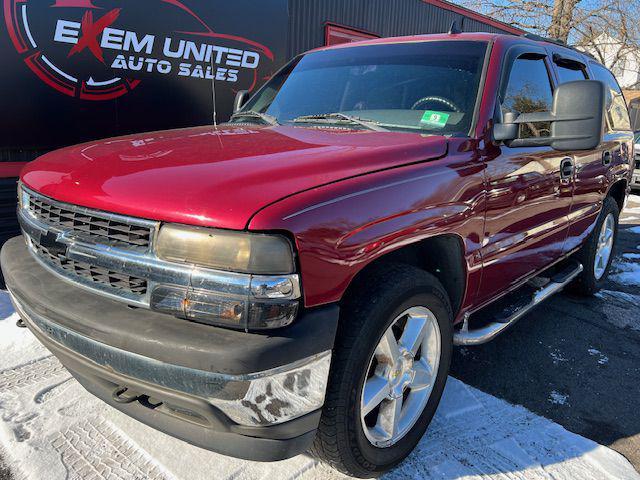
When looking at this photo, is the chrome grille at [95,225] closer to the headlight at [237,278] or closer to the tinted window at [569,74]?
the headlight at [237,278]

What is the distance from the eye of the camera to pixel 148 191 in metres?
1.71

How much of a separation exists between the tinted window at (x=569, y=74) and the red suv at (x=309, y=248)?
1.76 feet

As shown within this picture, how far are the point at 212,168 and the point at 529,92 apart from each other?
6.91ft

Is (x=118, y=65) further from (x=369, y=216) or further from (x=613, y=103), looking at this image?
(x=613, y=103)

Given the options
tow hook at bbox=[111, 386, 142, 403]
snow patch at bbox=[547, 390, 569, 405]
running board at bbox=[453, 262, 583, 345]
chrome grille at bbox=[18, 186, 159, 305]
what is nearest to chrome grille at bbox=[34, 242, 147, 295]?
chrome grille at bbox=[18, 186, 159, 305]

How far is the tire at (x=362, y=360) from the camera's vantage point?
1790 mm

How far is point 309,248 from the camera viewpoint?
164cm

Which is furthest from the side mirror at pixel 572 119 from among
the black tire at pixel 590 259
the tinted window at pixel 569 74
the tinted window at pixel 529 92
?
the black tire at pixel 590 259

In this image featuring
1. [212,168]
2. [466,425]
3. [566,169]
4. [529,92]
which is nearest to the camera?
[212,168]

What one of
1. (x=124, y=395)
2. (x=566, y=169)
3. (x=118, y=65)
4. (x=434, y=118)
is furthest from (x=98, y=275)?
(x=118, y=65)

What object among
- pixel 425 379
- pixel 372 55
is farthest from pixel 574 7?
pixel 425 379

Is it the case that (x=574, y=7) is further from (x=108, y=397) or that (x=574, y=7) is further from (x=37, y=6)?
(x=108, y=397)

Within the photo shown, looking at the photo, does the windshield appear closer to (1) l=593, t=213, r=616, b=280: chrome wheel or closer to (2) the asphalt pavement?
(2) the asphalt pavement

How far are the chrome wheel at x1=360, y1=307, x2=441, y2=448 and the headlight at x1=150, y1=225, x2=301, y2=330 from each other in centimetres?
59
